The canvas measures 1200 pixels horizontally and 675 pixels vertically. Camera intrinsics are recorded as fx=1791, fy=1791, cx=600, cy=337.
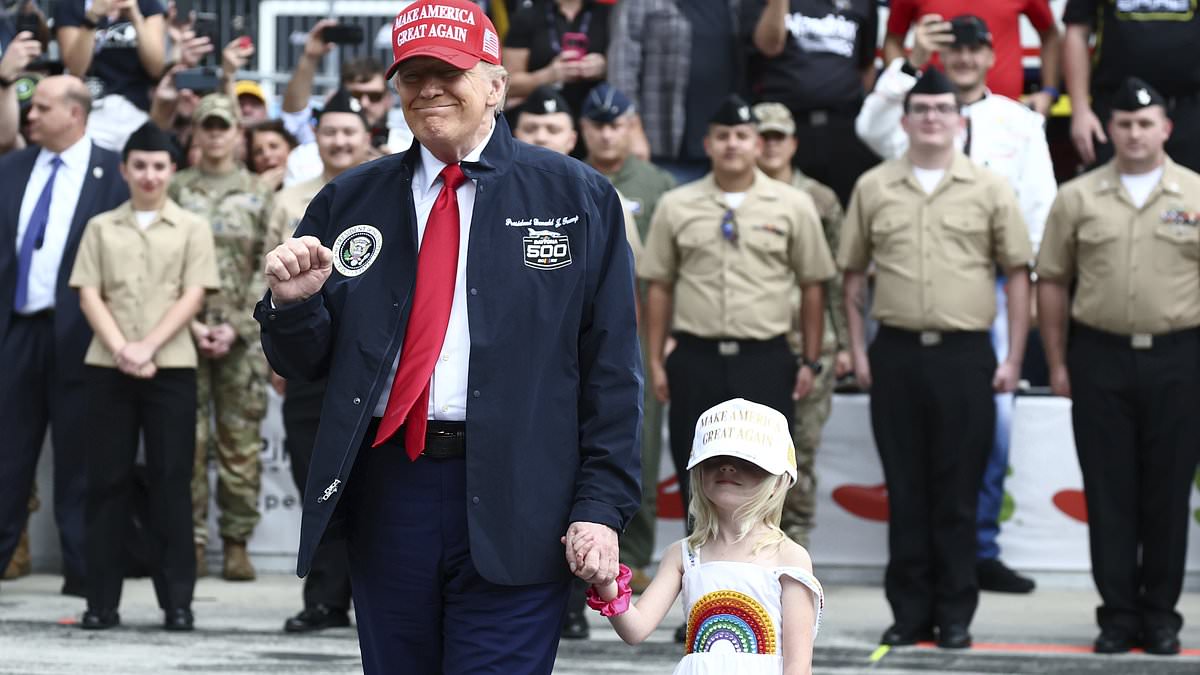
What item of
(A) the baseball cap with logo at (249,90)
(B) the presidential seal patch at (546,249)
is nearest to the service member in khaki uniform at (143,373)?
(A) the baseball cap with logo at (249,90)

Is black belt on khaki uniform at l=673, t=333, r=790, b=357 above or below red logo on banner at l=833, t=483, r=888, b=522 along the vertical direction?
above

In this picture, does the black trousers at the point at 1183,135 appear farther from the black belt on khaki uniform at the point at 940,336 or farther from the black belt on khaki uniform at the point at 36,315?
the black belt on khaki uniform at the point at 36,315

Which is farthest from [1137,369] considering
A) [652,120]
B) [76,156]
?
[76,156]

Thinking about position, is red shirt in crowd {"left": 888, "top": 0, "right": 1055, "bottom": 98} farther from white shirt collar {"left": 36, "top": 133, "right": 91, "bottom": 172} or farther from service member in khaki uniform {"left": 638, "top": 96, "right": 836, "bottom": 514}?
white shirt collar {"left": 36, "top": 133, "right": 91, "bottom": 172}

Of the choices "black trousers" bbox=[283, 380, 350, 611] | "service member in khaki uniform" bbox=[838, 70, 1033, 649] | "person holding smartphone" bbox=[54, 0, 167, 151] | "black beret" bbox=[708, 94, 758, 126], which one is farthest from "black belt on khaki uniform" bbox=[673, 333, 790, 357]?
"person holding smartphone" bbox=[54, 0, 167, 151]

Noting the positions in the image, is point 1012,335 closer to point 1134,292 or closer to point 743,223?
point 1134,292

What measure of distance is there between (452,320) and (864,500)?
21.0 feet

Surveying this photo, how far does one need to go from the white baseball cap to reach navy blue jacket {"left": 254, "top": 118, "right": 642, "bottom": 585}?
9.0 inches

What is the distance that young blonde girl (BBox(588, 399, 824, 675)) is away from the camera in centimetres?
426

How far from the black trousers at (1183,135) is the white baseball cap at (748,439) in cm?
613

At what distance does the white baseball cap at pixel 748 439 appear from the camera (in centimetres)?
423

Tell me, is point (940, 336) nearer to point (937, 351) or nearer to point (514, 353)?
point (937, 351)

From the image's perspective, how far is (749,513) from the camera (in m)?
4.36

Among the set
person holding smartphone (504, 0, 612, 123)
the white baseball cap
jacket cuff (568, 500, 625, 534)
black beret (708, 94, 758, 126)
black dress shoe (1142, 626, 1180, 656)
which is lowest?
black dress shoe (1142, 626, 1180, 656)
